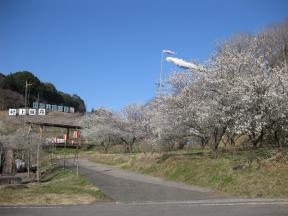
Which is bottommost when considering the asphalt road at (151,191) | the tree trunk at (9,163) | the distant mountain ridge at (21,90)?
the asphalt road at (151,191)

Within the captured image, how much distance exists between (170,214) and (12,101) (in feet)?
396

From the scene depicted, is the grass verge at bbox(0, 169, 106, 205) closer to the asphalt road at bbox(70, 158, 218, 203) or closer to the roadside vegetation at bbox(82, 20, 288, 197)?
the asphalt road at bbox(70, 158, 218, 203)

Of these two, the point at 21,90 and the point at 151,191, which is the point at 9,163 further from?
the point at 21,90

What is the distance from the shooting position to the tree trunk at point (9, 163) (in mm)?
34122

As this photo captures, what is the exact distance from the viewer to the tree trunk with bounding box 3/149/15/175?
1343 inches

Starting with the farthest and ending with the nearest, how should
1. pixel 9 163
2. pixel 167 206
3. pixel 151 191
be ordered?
pixel 9 163, pixel 151 191, pixel 167 206

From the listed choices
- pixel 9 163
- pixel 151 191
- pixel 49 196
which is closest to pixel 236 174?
pixel 151 191

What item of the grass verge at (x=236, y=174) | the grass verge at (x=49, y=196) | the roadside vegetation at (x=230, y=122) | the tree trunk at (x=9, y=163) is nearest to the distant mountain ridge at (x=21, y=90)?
the tree trunk at (x=9, y=163)

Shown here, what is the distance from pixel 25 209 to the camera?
13844 millimetres

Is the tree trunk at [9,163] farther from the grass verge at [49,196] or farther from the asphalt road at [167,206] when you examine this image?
the asphalt road at [167,206]

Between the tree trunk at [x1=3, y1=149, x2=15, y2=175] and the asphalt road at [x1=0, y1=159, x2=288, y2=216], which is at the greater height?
the tree trunk at [x1=3, y1=149, x2=15, y2=175]

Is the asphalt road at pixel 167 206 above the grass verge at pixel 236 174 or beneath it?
beneath

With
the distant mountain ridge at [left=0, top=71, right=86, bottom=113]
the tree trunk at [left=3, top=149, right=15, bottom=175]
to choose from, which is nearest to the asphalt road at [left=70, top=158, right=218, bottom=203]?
the tree trunk at [left=3, top=149, right=15, bottom=175]

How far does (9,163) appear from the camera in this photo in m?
34.6
